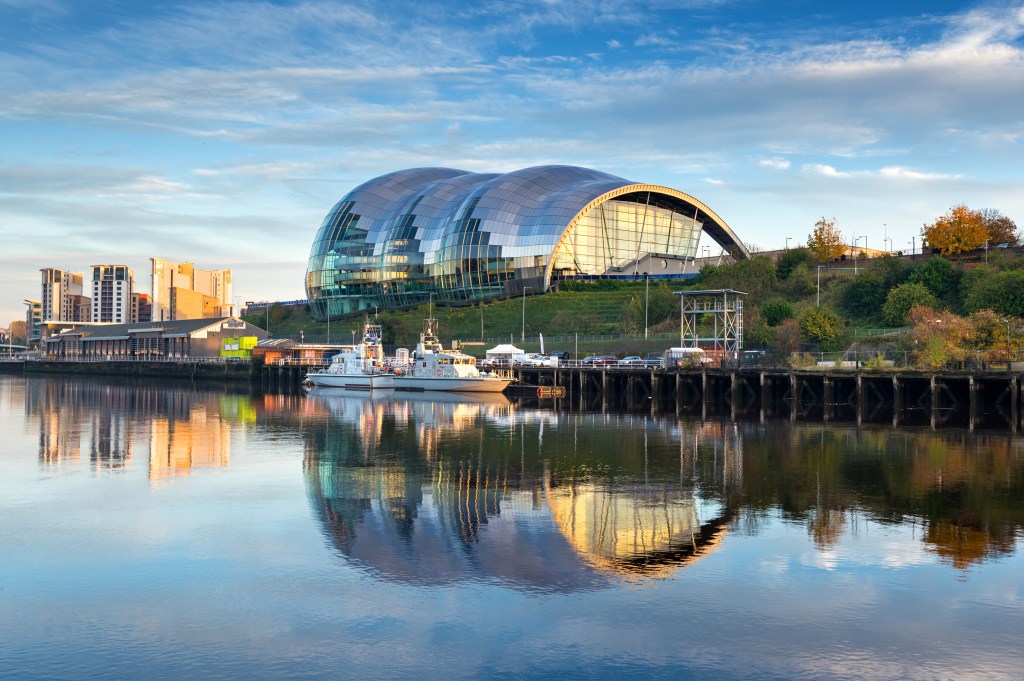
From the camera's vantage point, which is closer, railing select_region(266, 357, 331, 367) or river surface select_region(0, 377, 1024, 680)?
river surface select_region(0, 377, 1024, 680)

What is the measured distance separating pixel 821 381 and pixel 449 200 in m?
76.4

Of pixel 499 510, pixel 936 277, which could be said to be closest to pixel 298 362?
pixel 936 277

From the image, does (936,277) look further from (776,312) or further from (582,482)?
(582,482)

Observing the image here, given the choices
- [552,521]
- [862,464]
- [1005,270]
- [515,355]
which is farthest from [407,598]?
[1005,270]

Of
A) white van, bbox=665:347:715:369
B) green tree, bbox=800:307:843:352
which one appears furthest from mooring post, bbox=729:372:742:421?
green tree, bbox=800:307:843:352

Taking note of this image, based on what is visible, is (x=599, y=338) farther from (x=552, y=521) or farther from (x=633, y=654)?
(x=633, y=654)

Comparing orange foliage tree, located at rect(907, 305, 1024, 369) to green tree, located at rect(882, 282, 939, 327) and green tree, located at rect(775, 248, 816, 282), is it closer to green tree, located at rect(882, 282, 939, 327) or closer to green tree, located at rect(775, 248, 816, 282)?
green tree, located at rect(882, 282, 939, 327)

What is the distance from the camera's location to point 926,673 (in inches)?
547

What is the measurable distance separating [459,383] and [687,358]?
1706 cm

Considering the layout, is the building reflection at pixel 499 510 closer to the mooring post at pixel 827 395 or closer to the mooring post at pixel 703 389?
the mooring post at pixel 827 395

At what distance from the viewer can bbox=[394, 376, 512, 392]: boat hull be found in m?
71.8

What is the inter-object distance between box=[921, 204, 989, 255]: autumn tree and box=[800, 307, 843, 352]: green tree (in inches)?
1190

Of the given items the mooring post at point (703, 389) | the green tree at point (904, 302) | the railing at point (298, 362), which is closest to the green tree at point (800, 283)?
the green tree at point (904, 302)

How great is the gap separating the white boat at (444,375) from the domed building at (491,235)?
40077mm
